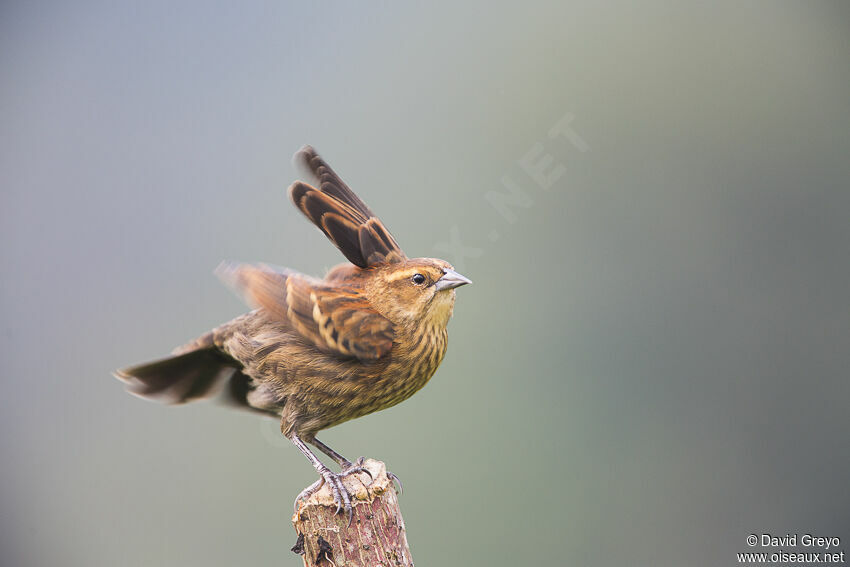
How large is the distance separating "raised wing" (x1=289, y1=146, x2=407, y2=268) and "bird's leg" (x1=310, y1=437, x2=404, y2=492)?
0.93 meters

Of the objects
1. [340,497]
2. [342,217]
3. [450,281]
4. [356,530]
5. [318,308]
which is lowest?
[356,530]

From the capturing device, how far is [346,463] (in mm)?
3646

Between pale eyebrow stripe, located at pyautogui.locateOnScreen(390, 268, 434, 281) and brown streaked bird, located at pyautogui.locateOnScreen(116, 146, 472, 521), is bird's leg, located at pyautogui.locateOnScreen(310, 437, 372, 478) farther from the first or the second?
pale eyebrow stripe, located at pyautogui.locateOnScreen(390, 268, 434, 281)

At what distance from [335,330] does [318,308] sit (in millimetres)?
134

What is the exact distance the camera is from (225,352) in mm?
3803

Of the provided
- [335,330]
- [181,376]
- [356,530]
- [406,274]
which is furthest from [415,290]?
[181,376]

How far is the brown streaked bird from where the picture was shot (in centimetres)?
338

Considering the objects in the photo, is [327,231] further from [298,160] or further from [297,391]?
[297,391]

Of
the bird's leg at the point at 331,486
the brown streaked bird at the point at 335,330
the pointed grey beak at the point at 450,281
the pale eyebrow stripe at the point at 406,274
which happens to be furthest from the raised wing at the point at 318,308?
the bird's leg at the point at 331,486

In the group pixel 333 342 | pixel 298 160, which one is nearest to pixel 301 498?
pixel 333 342

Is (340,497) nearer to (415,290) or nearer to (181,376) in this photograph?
(415,290)

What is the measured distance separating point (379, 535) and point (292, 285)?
1.19 metres

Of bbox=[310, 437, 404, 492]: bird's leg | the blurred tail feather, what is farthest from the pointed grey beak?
the blurred tail feather

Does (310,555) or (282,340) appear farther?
(282,340)
